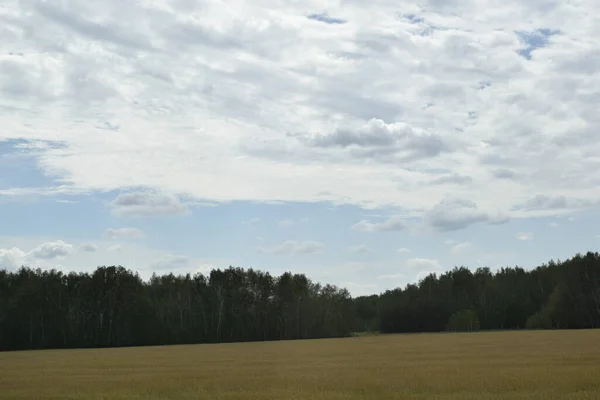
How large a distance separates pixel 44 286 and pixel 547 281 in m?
106

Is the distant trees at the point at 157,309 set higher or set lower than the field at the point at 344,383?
higher

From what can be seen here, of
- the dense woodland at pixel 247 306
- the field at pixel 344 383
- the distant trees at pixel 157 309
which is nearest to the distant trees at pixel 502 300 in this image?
the dense woodland at pixel 247 306

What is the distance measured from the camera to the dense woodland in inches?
4697

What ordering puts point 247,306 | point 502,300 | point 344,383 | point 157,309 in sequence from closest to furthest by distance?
point 344,383 < point 157,309 < point 247,306 < point 502,300

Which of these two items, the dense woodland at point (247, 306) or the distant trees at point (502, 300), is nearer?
the dense woodland at point (247, 306)

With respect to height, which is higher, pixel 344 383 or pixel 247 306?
pixel 247 306

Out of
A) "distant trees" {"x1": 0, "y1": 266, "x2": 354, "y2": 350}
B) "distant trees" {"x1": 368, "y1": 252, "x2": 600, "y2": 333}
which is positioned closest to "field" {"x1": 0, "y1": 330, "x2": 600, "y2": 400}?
"distant trees" {"x1": 0, "y1": 266, "x2": 354, "y2": 350}

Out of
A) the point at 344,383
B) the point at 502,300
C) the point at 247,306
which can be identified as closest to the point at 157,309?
the point at 247,306

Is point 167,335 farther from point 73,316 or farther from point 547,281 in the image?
point 547,281

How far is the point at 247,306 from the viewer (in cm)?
13612

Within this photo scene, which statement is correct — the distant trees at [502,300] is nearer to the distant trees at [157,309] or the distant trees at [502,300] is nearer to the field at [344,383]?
the distant trees at [157,309]

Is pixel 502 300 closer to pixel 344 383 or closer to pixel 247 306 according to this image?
pixel 247 306

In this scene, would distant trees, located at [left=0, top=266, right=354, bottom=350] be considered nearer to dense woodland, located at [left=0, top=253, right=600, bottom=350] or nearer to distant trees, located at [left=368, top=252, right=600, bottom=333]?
dense woodland, located at [left=0, top=253, right=600, bottom=350]

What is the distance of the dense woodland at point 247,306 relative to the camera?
119 meters
